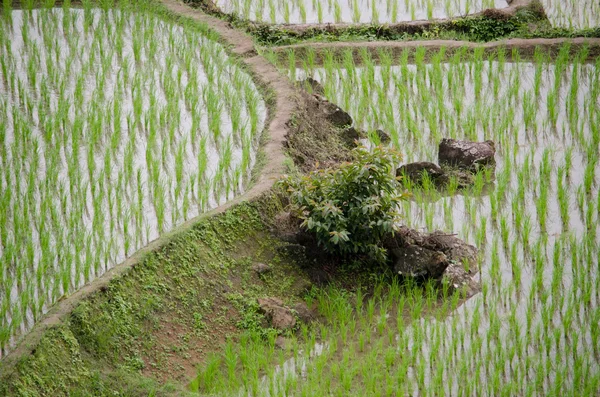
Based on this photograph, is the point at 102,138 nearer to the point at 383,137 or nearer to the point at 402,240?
the point at 383,137

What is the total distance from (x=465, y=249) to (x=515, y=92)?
91.9 inches

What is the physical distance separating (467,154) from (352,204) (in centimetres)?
136

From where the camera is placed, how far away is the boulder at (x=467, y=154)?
6.63 m

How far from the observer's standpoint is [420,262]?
18.5 ft

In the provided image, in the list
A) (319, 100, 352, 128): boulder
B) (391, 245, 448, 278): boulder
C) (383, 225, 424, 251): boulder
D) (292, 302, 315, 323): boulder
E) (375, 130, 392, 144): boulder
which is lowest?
(292, 302, 315, 323): boulder

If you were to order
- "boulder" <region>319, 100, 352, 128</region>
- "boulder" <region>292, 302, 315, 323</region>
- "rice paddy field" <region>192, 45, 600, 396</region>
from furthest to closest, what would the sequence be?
"boulder" <region>319, 100, 352, 128</region>
"boulder" <region>292, 302, 315, 323</region>
"rice paddy field" <region>192, 45, 600, 396</region>

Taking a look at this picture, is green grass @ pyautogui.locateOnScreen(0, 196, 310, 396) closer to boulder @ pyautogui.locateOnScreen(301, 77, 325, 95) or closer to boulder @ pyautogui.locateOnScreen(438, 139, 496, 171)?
boulder @ pyautogui.locateOnScreen(438, 139, 496, 171)

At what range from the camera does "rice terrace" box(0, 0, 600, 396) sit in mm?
4781

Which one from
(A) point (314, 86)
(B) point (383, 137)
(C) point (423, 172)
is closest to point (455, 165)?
(C) point (423, 172)

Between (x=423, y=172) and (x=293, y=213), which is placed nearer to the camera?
(x=293, y=213)

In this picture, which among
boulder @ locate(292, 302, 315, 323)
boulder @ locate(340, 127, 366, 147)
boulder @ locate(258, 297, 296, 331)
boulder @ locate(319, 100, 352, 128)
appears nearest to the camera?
boulder @ locate(258, 297, 296, 331)

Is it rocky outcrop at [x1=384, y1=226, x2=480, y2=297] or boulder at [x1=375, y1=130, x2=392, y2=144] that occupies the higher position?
boulder at [x1=375, y1=130, x2=392, y2=144]

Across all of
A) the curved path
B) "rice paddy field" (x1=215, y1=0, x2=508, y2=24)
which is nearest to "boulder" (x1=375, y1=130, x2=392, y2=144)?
the curved path

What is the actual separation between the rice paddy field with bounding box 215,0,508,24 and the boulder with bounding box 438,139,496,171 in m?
2.88
